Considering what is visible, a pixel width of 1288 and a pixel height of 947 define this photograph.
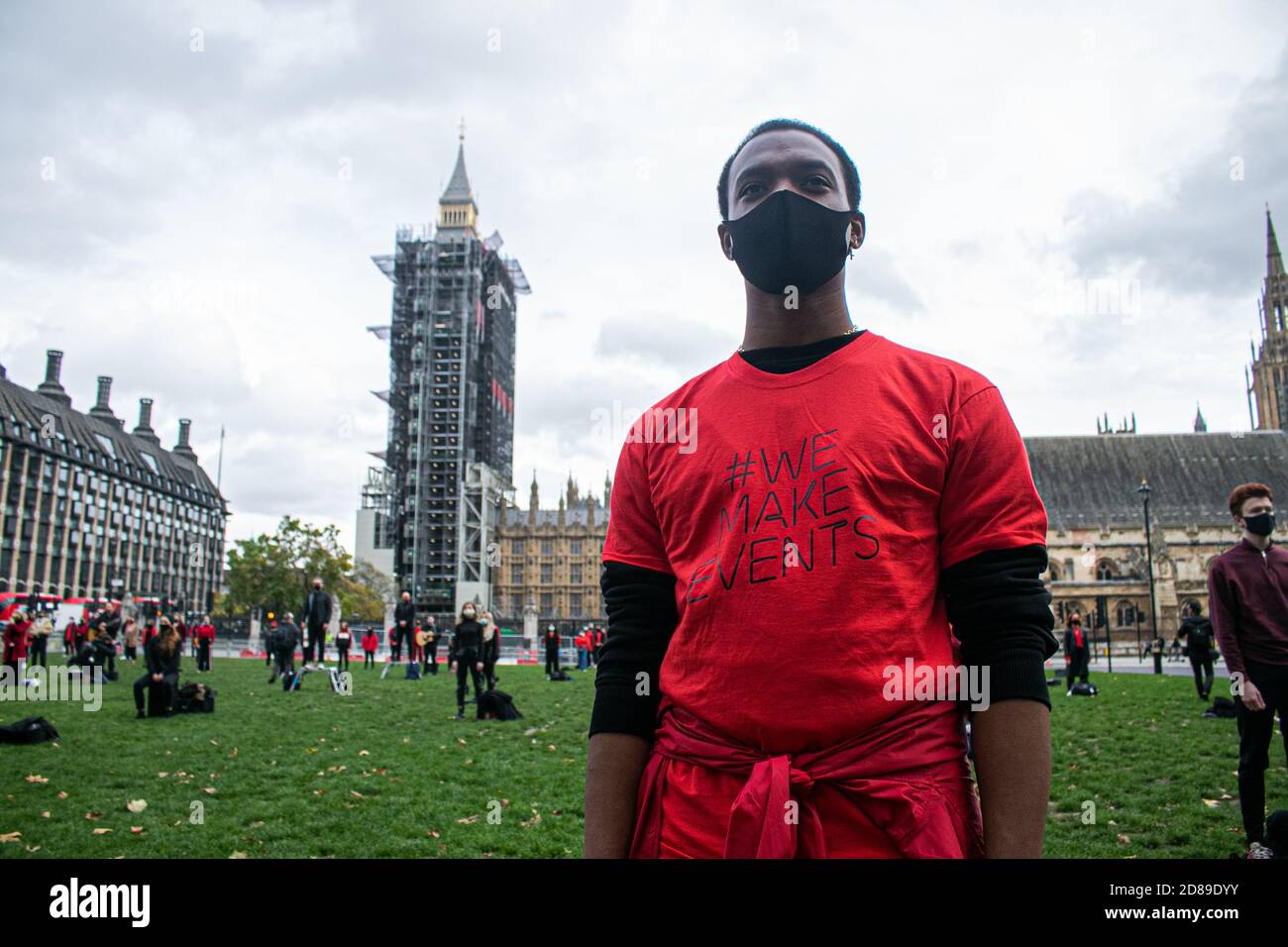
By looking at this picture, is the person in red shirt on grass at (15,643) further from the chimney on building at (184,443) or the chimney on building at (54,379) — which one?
the chimney on building at (184,443)

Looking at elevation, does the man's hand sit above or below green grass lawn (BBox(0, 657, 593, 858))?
above

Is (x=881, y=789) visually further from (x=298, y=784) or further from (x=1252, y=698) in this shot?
(x=298, y=784)

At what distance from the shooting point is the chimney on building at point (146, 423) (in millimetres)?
102812

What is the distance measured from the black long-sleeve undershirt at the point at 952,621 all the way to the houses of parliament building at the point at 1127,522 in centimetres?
5544

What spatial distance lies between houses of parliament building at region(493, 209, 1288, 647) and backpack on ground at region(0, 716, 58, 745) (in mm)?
47067

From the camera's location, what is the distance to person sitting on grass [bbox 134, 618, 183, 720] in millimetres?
13227

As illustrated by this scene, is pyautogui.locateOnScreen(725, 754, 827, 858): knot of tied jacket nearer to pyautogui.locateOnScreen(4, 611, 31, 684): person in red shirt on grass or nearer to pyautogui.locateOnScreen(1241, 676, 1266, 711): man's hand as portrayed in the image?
pyautogui.locateOnScreen(1241, 676, 1266, 711): man's hand

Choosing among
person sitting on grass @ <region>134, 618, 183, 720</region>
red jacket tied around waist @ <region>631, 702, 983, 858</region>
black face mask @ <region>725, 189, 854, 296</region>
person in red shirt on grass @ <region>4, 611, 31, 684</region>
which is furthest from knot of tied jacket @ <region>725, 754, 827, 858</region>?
person in red shirt on grass @ <region>4, 611, 31, 684</region>

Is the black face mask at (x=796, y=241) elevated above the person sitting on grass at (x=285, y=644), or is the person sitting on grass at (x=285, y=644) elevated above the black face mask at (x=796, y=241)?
the black face mask at (x=796, y=241)

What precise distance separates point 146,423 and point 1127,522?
106m

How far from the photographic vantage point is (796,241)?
195 centimetres

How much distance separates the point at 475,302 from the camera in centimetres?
6938

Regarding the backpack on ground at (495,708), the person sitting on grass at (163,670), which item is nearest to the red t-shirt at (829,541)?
the backpack on ground at (495,708)

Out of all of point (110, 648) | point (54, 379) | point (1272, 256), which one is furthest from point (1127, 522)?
point (54, 379)
